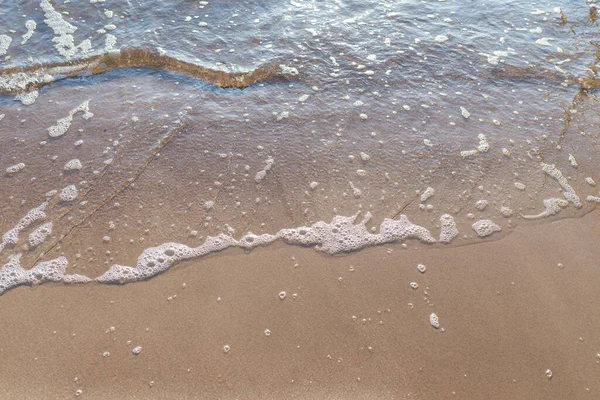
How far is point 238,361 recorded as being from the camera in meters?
3.03

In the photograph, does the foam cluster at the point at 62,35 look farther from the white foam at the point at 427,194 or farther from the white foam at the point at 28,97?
the white foam at the point at 427,194

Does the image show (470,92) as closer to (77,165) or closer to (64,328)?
(77,165)

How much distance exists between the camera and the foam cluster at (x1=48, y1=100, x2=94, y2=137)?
4812 millimetres

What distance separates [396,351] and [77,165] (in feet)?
12.2

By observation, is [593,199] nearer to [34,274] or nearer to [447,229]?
[447,229]

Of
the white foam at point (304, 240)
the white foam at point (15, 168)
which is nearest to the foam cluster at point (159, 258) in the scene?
the white foam at point (304, 240)

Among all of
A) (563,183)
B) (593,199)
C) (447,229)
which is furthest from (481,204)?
(593,199)

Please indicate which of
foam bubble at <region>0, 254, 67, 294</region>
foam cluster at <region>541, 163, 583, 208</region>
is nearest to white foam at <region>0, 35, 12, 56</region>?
foam bubble at <region>0, 254, 67, 294</region>

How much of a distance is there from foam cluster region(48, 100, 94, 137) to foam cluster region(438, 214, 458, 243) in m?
4.28

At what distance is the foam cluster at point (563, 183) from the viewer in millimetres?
4195

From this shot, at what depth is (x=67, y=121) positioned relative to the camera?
16.3 feet

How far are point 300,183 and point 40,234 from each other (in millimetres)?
2529

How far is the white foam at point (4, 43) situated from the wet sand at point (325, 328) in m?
4.54

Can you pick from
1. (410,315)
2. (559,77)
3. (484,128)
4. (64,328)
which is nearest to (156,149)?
(64,328)
